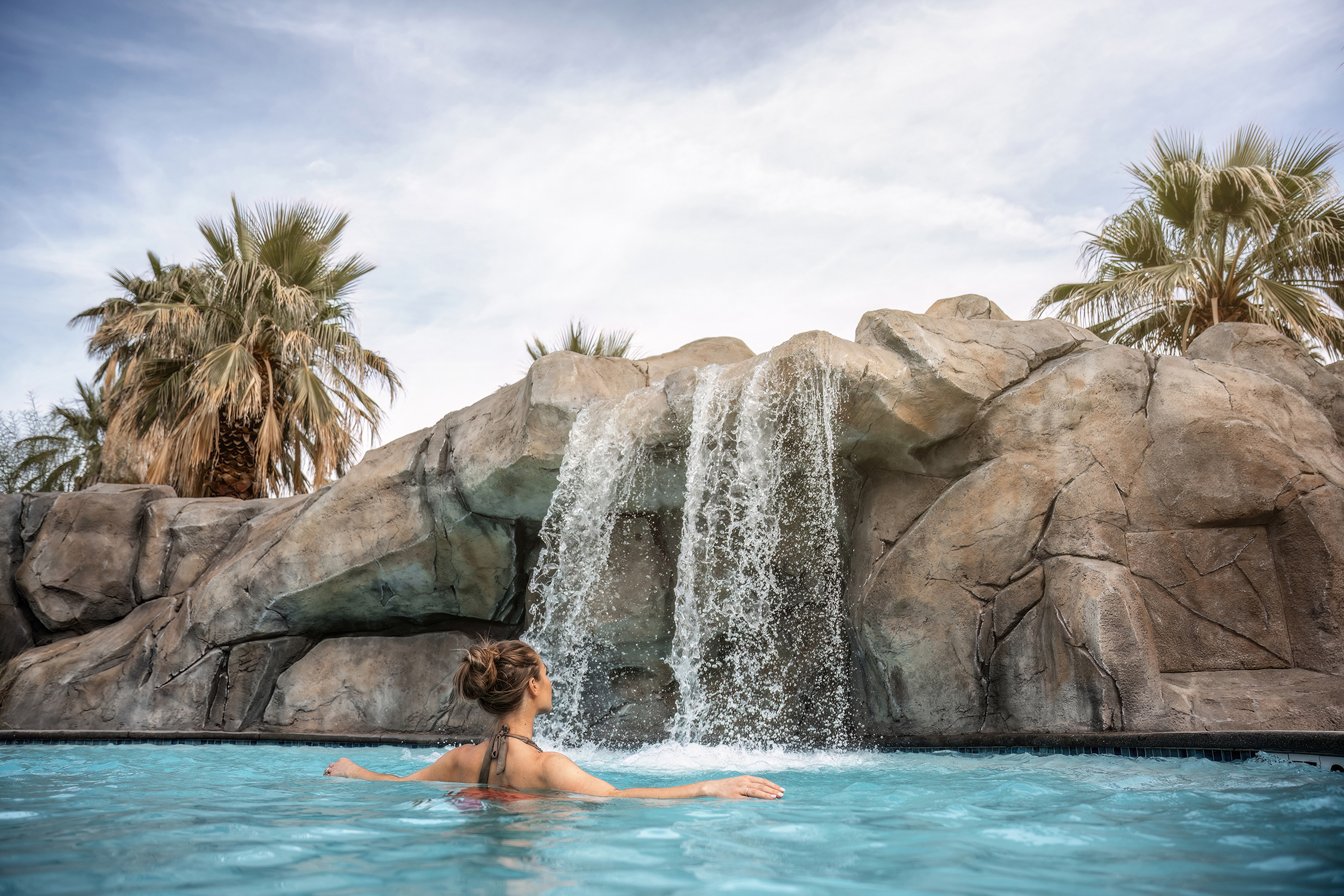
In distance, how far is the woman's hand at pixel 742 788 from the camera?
10.2 ft

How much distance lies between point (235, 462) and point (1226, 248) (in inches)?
603

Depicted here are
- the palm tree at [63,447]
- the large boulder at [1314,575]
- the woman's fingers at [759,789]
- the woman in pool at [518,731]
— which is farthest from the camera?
the palm tree at [63,447]

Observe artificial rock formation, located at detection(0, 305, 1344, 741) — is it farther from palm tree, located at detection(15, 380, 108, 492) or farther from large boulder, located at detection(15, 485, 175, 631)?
palm tree, located at detection(15, 380, 108, 492)

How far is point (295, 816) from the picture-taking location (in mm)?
3100

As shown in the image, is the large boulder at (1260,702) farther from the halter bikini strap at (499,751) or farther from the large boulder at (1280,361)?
the halter bikini strap at (499,751)

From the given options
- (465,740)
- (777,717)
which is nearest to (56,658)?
(465,740)

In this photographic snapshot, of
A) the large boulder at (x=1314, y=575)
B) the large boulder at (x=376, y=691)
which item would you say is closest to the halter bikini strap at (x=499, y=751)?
the large boulder at (x=376, y=691)

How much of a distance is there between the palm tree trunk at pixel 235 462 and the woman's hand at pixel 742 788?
39.3 feet

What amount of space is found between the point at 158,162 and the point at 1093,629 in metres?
12.3

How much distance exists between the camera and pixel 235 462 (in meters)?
13.1

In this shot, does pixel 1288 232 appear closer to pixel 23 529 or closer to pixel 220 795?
pixel 220 795

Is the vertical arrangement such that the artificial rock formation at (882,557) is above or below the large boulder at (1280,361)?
below

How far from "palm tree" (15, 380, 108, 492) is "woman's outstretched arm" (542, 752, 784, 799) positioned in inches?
959

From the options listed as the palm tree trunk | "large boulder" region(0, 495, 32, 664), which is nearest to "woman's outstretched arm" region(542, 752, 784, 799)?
"large boulder" region(0, 495, 32, 664)
